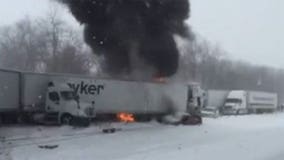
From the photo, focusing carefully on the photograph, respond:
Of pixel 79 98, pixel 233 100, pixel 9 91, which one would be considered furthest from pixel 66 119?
pixel 233 100

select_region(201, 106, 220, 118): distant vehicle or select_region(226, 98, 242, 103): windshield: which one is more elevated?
select_region(226, 98, 242, 103): windshield

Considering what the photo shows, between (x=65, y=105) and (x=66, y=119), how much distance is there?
33.4 inches

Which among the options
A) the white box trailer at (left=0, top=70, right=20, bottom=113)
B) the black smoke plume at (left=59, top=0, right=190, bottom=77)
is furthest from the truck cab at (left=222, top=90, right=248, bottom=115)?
the white box trailer at (left=0, top=70, right=20, bottom=113)

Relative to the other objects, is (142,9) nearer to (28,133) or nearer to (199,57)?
(28,133)

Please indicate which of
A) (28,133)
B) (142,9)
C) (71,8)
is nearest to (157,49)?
(142,9)

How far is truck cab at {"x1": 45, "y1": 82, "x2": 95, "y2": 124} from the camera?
3384 cm

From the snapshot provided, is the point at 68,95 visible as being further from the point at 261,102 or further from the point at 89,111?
the point at 261,102

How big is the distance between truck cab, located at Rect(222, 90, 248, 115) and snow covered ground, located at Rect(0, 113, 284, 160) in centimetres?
3177

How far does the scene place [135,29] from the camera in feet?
129

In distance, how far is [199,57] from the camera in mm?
101375

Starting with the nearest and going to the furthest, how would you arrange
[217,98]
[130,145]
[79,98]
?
1. [130,145]
2. [79,98]
3. [217,98]

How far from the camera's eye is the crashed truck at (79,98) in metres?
32.8

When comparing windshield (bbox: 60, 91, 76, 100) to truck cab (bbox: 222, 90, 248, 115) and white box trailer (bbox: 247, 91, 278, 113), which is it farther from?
white box trailer (bbox: 247, 91, 278, 113)

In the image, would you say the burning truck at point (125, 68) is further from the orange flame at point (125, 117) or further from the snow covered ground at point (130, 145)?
the snow covered ground at point (130, 145)
